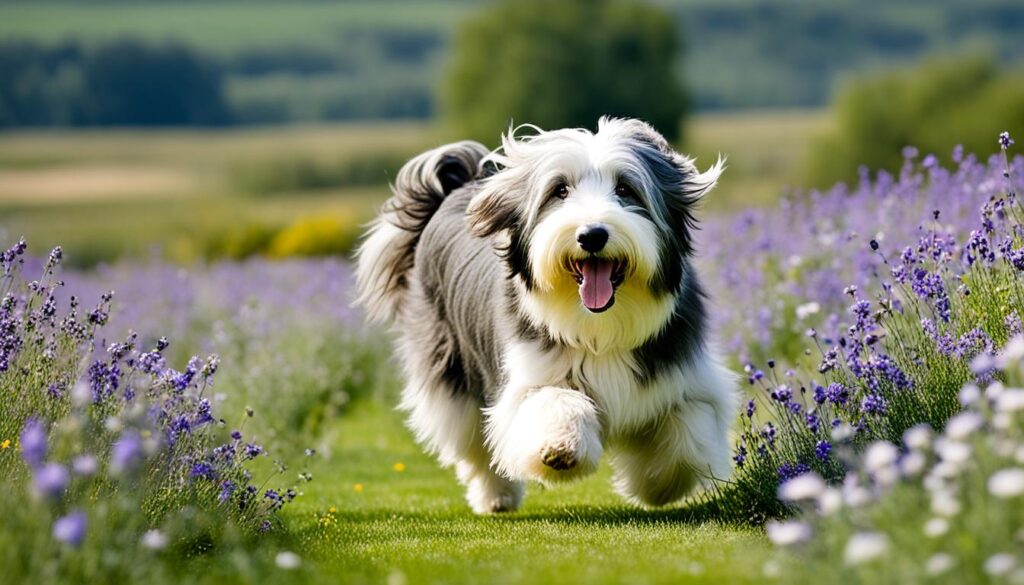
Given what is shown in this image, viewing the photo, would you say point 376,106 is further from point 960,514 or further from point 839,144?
point 960,514

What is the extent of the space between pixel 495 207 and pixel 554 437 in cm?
120

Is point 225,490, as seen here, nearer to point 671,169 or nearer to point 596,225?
point 596,225

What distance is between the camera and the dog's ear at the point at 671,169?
599 centimetres

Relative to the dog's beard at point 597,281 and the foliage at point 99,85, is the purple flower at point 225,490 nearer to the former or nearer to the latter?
the dog's beard at point 597,281

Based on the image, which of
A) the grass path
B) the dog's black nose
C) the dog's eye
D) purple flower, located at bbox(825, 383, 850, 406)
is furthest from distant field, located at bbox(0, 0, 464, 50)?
purple flower, located at bbox(825, 383, 850, 406)

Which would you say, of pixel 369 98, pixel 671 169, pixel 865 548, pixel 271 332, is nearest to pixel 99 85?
pixel 369 98

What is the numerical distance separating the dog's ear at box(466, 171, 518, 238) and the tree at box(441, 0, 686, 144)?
102 ft

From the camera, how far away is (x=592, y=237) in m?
5.43

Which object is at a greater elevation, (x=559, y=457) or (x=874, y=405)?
(x=874, y=405)

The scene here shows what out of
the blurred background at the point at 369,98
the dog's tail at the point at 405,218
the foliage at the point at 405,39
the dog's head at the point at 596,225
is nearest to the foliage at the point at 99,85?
the blurred background at the point at 369,98

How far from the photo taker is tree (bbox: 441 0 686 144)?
3772 centimetres

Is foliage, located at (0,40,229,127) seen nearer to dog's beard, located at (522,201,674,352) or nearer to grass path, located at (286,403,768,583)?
grass path, located at (286,403,768,583)

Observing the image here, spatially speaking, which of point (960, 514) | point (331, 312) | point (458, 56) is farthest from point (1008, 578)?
point (458, 56)

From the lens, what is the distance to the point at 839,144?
36406 mm
